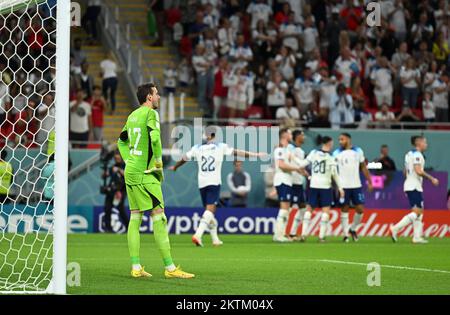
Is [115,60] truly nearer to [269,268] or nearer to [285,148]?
[285,148]

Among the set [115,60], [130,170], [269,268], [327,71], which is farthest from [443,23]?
[130,170]

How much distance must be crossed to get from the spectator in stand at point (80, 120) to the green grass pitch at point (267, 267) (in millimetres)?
4127

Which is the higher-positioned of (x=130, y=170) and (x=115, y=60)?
(x=115, y=60)

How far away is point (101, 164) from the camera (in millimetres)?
26078

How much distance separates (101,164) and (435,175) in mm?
8314

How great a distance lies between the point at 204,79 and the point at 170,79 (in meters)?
0.92

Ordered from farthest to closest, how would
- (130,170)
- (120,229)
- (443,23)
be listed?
1. (443,23)
2. (120,229)
3. (130,170)

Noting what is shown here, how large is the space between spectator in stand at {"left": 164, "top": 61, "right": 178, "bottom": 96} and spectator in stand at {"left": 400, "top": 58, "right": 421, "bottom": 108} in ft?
20.3

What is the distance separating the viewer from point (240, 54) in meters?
28.7

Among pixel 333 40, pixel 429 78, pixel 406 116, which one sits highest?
pixel 333 40

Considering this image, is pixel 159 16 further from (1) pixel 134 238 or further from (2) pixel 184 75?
(1) pixel 134 238

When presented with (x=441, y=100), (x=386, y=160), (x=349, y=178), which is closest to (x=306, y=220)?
(x=349, y=178)

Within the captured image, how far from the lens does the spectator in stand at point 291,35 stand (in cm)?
2948

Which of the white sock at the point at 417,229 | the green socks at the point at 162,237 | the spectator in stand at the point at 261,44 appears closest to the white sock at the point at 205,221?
the white sock at the point at 417,229
